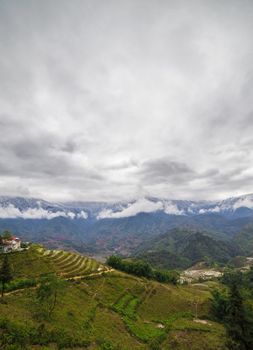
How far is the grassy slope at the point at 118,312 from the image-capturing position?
58031mm

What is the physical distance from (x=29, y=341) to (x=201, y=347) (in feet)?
139

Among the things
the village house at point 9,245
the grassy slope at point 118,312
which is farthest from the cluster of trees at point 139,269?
the village house at point 9,245

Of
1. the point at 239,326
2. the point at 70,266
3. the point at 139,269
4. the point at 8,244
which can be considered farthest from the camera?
the point at 139,269

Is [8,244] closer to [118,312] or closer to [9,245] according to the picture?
[9,245]

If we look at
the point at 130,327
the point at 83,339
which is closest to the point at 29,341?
the point at 83,339

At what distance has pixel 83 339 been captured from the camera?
156 ft

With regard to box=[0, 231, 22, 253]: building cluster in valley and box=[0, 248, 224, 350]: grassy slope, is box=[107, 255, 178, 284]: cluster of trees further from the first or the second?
box=[0, 231, 22, 253]: building cluster in valley

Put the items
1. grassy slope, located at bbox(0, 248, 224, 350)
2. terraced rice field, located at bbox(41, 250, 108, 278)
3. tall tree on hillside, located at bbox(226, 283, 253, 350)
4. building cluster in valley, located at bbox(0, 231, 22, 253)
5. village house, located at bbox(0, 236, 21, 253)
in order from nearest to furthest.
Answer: tall tree on hillside, located at bbox(226, 283, 253, 350) → grassy slope, located at bbox(0, 248, 224, 350) → terraced rice field, located at bbox(41, 250, 108, 278) → building cluster in valley, located at bbox(0, 231, 22, 253) → village house, located at bbox(0, 236, 21, 253)

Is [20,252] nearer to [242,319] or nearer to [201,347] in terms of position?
[201,347]

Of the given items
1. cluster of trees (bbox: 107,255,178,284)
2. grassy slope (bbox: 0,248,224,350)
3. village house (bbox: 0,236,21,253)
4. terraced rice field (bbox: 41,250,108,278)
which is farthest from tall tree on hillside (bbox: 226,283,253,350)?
village house (bbox: 0,236,21,253)

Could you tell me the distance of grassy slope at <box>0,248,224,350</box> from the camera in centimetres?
5803

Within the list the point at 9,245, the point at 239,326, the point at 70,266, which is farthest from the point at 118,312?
the point at 9,245

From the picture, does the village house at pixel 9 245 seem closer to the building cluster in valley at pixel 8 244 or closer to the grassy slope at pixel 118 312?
the building cluster in valley at pixel 8 244

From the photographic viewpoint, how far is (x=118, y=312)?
82.7 meters
